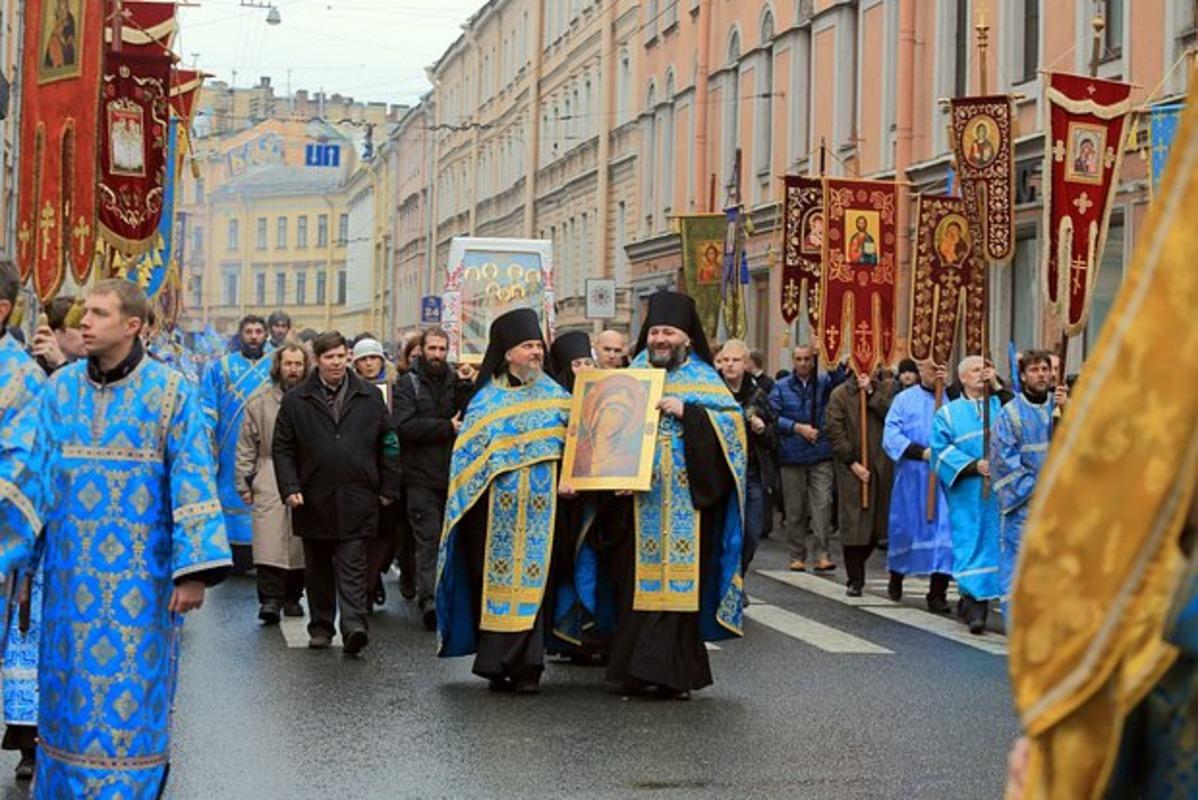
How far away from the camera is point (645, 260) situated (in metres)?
43.1

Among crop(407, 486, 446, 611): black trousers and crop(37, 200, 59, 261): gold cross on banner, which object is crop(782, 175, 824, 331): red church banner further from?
crop(37, 200, 59, 261): gold cross on banner

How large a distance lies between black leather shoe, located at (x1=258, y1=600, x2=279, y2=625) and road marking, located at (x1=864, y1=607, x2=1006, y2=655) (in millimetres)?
4047

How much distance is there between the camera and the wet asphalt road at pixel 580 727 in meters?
8.17

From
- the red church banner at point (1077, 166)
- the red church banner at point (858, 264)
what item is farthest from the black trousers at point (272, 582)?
the red church banner at point (858, 264)

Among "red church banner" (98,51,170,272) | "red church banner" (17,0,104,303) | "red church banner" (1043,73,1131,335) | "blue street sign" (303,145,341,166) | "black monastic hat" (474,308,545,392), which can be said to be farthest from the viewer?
"blue street sign" (303,145,341,166)

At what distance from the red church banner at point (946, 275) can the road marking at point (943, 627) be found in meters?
4.96

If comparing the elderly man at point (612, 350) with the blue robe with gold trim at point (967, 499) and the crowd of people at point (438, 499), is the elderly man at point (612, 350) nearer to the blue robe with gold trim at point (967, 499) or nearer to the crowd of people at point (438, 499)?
the crowd of people at point (438, 499)

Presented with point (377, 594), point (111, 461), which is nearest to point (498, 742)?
point (111, 461)

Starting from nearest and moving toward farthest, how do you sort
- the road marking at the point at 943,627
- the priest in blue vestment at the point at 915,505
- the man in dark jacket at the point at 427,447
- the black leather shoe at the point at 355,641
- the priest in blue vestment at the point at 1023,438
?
the black leather shoe at the point at 355,641, the road marking at the point at 943,627, the priest in blue vestment at the point at 1023,438, the man in dark jacket at the point at 427,447, the priest in blue vestment at the point at 915,505

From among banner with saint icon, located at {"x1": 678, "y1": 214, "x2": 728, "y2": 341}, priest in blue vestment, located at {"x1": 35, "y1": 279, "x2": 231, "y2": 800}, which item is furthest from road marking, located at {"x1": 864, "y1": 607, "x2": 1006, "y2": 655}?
banner with saint icon, located at {"x1": 678, "y1": 214, "x2": 728, "y2": 341}

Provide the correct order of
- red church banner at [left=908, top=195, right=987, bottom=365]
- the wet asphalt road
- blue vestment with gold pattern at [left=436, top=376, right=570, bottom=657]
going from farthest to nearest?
red church banner at [left=908, top=195, right=987, bottom=365] → blue vestment with gold pattern at [left=436, top=376, right=570, bottom=657] → the wet asphalt road

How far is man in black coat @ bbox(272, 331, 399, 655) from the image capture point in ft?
39.8

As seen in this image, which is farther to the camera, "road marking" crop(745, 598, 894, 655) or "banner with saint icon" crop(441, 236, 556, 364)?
"banner with saint icon" crop(441, 236, 556, 364)

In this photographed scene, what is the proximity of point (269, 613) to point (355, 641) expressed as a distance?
1.81m
